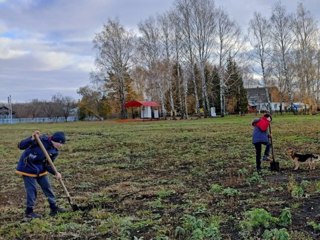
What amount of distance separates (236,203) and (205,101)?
5187cm

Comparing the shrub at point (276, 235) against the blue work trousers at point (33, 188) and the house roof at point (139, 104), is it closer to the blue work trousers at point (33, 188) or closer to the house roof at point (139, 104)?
the blue work trousers at point (33, 188)

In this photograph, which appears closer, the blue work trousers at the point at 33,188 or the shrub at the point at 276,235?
the shrub at the point at 276,235

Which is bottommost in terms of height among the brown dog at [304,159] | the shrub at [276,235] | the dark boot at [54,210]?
the dark boot at [54,210]

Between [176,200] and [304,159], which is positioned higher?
[304,159]

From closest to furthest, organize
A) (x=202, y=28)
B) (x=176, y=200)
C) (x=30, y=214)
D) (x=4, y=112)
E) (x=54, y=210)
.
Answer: (x=30, y=214), (x=54, y=210), (x=176, y=200), (x=202, y=28), (x=4, y=112)

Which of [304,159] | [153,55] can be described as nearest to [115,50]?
[153,55]

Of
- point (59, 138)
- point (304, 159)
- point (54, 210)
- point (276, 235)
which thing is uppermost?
point (59, 138)

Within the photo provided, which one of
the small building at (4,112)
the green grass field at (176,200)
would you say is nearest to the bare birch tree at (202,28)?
the green grass field at (176,200)

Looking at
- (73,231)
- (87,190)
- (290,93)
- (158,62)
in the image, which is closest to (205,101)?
(158,62)

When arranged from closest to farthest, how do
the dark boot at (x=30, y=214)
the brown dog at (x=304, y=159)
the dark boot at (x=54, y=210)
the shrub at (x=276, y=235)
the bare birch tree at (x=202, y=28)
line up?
the shrub at (x=276, y=235) < the dark boot at (x=30, y=214) < the dark boot at (x=54, y=210) < the brown dog at (x=304, y=159) < the bare birch tree at (x=202, y=28)

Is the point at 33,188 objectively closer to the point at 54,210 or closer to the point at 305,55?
the point at 54,210

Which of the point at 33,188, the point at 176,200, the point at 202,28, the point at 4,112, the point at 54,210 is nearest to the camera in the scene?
the point at 33,188

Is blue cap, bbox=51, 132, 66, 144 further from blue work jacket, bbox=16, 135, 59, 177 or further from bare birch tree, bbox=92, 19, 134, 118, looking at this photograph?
bare birch tree, bbox=92, 19, 134, 118

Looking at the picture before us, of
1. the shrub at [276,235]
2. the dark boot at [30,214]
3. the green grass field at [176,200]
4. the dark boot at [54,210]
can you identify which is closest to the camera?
the shrub at [276,235]
